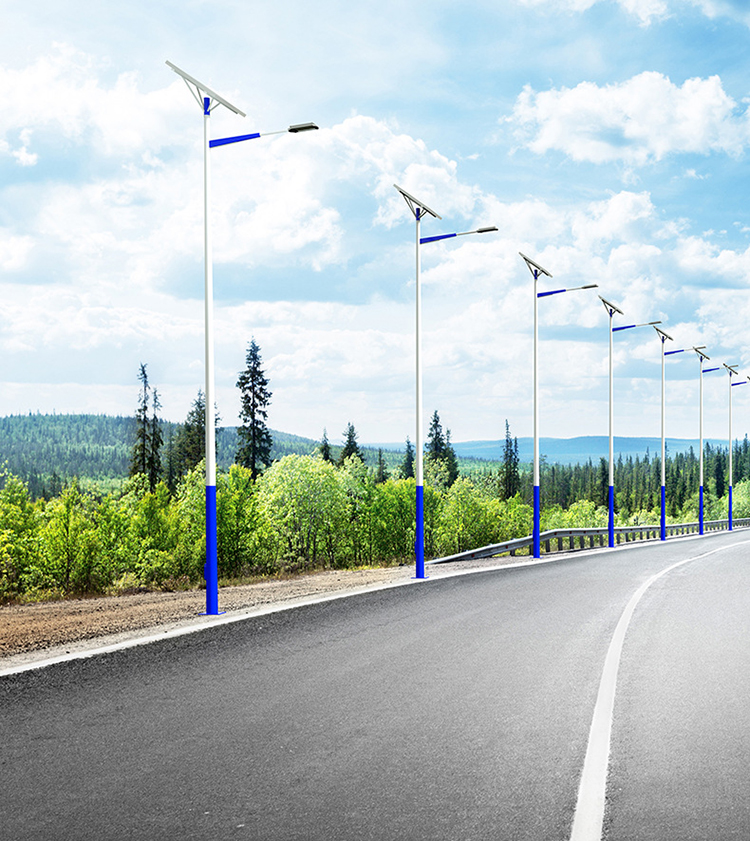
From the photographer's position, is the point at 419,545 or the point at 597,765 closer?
the point at 597,765

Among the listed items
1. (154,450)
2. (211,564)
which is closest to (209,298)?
(211,564)

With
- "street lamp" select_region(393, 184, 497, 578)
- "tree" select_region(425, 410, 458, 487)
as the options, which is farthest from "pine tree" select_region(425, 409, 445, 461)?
"street lamp" select_region(393, 184, 497, 578)

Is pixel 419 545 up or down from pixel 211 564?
down

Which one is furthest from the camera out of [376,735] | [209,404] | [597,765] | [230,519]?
[230,519]

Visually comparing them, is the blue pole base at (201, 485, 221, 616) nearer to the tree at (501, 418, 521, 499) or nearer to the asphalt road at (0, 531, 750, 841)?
the asphalt road at (0, 531, 750, 841)

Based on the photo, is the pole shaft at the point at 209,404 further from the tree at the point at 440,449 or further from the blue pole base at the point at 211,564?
the tree at the point at 440,449

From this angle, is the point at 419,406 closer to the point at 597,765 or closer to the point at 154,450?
the point at 597,765

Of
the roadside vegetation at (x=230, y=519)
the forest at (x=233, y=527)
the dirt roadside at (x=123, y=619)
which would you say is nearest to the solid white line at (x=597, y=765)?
the dirt roadside at (x=123, y=619)

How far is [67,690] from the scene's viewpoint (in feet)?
26.2

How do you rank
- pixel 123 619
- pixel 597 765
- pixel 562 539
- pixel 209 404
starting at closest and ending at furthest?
pixel 597 765 < pixel 123 619 < pixel 209 404 < pixel 562 539

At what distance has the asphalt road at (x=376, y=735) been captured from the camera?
15.9ft

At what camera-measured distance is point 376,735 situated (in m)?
6.43

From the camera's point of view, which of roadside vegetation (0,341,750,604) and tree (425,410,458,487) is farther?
tree (425,410,458,487)

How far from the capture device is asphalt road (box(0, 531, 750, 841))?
15.9 feet
